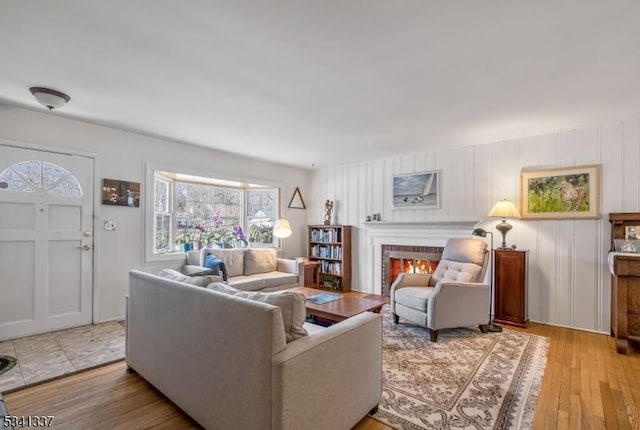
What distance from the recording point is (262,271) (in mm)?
4754

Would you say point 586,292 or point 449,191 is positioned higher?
point 449,191

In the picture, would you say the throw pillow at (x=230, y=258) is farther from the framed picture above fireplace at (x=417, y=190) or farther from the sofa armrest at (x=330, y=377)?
the sofa armrest at (x=330, y=377)

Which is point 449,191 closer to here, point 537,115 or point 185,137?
point 537,115

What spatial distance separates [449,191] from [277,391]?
3.94 metres

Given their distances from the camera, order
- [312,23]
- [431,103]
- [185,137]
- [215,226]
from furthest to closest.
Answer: [215,226] < [185,137] < [431,103] < [312,23]

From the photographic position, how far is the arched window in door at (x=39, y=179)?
3127 millimetres

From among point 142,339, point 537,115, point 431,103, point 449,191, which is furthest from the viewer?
point 449,191

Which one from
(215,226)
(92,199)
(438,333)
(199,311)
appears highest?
(92,199)

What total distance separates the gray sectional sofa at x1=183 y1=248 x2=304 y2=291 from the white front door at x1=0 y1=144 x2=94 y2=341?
1.24m

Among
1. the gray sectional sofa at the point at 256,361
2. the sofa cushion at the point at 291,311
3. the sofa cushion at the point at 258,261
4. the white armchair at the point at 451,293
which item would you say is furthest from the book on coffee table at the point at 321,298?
the sofa cushion at the point at 291,311

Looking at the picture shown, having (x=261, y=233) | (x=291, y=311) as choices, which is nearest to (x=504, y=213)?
(x=291, y=311)

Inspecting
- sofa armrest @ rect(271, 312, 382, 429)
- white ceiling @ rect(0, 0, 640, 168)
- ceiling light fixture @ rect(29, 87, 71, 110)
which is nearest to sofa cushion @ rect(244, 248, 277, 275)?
white ceiling @ rect(0, 0, 640, 168)

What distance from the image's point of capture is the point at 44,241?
10.8 ft

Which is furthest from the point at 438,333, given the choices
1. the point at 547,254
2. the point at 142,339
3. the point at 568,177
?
the point at 142,339
